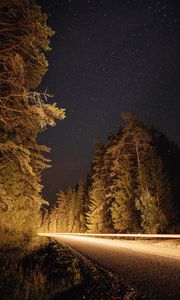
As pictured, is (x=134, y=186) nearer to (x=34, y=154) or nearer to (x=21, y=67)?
(x=34, y=154)

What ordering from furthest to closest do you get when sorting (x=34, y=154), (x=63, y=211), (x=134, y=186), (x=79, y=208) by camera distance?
(x=63, y=211)
(x=79, y=208)
(x=134, y=186)
(x=34, y=154)

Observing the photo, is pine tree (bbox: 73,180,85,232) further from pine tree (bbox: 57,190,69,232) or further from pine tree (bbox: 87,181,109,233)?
pine tree (bbox: 87,181,109,233)

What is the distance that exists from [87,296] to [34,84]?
10521mm

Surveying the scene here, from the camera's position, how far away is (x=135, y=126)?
33.4 metres

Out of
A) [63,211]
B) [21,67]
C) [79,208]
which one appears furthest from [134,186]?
[63,211]

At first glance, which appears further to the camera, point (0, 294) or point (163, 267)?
point (163, 267)

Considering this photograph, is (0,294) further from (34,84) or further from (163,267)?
(34,84)

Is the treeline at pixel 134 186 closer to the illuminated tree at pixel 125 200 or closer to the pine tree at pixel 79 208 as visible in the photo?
the illuminated tree at pixel 125 200

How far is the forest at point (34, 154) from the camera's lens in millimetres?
10508

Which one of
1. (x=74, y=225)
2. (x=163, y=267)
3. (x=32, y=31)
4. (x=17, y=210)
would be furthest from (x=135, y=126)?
(x=74, y=225)

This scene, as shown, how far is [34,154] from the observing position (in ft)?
47.3

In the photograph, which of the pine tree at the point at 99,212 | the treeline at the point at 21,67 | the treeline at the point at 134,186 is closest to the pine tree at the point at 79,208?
the pine tree at the point at 99,212

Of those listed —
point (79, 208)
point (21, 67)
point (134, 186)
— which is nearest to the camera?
point (21, 67)

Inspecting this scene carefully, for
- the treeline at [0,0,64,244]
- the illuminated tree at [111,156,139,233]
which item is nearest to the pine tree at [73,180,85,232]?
the illuminated tree at [111,156,139,233]
